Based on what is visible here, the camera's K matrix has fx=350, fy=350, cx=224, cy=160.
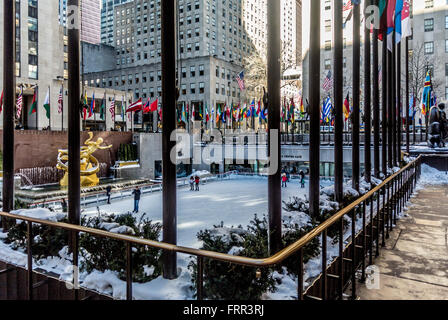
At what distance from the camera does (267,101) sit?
5.33 m

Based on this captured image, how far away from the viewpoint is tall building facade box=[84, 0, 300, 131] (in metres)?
78.6

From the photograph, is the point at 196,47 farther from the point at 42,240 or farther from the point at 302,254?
the point at 302,254

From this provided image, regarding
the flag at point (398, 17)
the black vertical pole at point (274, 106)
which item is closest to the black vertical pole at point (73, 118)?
the black vertical pole at point (274, 106)

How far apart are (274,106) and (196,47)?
268 feet

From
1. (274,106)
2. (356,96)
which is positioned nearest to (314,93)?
(274,106)

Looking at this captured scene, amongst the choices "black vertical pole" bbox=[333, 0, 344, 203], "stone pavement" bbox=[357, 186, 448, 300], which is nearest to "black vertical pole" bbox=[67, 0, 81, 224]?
"stone pavement" bbox=[357, 186, 448, 300]

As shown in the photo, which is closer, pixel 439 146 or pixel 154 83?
pixel 439 146

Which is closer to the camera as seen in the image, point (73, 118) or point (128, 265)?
point (128, 265)

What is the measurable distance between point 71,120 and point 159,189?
78.3 feet

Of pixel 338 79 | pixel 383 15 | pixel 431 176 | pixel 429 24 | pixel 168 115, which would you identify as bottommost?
pixel 431 176

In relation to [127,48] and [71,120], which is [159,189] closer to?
[71,120]

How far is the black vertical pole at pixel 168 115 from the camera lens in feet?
16.2

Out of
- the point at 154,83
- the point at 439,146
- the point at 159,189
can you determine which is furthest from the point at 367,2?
the point at 154,83

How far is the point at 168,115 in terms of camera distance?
5055 millimetres
